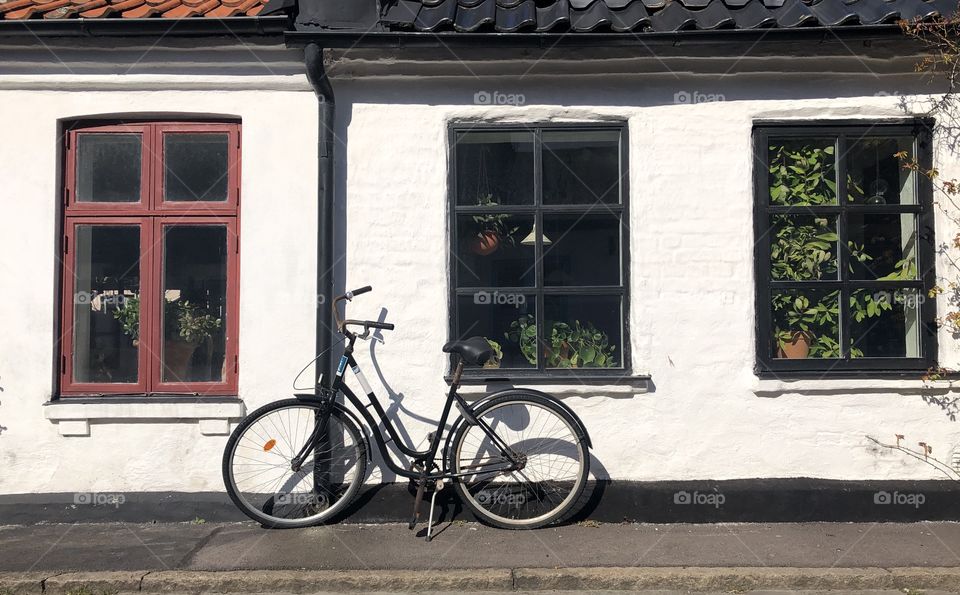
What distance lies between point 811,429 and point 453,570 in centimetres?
264

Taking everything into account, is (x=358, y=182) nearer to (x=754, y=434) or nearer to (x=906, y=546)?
(x=754, y=434)

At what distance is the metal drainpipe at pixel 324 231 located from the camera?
5395 mm

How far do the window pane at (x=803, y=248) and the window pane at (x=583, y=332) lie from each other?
1174 mm

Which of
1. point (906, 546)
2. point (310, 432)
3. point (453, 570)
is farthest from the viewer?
point (310, 432)

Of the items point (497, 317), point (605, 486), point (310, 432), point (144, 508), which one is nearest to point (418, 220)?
point (497, 317)

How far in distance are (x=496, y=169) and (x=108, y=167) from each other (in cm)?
272

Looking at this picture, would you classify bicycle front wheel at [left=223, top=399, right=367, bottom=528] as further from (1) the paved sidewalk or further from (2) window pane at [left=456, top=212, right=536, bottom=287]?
(2) window pane at [left=456, top=212, right=536, bottom=287]

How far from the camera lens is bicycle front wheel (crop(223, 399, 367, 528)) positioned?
16.9ft

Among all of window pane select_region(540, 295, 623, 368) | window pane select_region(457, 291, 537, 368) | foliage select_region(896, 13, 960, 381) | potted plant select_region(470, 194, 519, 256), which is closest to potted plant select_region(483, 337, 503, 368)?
window pane select_region(457, 291, 537, 368)

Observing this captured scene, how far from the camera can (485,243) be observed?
222 inches

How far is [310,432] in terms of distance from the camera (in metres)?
5.33

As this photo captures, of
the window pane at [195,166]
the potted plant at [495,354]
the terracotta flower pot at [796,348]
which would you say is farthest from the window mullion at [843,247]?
the window pane at [195,166]

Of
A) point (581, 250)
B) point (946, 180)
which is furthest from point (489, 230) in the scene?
point (946, 180)

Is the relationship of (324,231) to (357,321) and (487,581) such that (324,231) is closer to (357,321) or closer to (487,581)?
(357,321)
